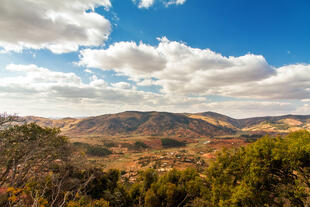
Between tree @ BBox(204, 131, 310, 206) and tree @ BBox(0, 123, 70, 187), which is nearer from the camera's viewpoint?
tree @ BBox(204, 131, 310, 206)

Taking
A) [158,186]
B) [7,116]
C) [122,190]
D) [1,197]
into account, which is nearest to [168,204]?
[158,186]

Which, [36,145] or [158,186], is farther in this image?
[158,186]

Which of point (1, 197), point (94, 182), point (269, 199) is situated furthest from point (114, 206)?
point (269, 199)

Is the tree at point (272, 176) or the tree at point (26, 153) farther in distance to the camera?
the tree at point (26, 153)

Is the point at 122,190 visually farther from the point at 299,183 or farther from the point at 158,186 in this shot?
the point at 299,183

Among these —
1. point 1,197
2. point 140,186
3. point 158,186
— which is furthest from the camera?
point 140,186

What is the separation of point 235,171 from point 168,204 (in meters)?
12.1

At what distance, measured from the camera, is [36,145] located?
763 inches

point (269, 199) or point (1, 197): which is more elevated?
point (1, 197)

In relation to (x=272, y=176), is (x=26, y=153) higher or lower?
higher

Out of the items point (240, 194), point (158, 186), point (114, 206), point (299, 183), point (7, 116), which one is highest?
point (7, 116)

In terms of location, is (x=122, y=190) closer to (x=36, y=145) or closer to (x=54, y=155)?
(x=54, y=155)

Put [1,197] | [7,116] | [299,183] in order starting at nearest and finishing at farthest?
[1,197]
[299,183]
[7,116]

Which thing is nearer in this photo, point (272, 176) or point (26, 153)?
point (272, 176)
